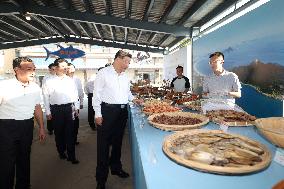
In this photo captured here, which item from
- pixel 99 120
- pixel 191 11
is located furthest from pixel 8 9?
pixel 99 120

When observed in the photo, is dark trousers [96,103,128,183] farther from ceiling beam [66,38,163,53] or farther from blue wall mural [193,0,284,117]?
ceiling beam [66,38,163,53]

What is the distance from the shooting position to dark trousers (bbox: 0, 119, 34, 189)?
3.14 m

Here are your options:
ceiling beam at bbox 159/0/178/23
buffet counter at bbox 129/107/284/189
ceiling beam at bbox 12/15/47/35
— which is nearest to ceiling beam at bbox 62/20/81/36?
ceiling beam at bbox 12/15/47/35

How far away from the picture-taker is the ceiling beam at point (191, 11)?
651cm

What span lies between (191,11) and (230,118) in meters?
5.48

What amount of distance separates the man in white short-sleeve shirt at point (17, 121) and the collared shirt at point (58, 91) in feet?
5.07

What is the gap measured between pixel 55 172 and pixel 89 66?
28.8 m

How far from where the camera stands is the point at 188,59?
10.6 m

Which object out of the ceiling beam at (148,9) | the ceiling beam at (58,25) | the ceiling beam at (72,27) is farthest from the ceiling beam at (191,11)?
the ceiling beam at (58,25)

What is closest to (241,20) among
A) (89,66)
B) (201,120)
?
(201,120)

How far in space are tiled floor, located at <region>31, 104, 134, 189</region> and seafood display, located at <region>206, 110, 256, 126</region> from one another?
1817mm

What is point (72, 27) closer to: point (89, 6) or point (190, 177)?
point (89, 6)

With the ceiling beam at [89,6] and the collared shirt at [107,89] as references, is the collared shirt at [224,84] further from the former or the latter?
the ceiling beam at [89,6]

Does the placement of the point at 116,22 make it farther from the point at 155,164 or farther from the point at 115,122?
the point at 155,164
